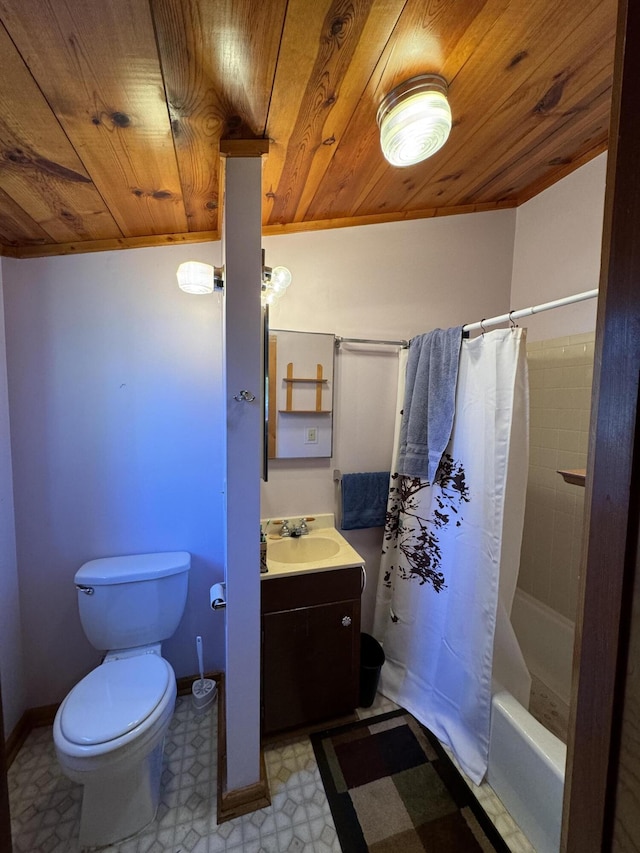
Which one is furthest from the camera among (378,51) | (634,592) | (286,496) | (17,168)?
(286,496)

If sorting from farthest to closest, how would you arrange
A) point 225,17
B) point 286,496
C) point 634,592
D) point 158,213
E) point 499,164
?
point 286,496 → point 499,164 → point 158,213 → point 225,17 → point 634,592

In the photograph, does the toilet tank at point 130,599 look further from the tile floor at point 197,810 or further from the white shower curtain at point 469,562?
the white shower curtain at point 469,562

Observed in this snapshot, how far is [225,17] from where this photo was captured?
732 millimetres

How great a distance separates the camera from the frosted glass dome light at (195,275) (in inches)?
54.1

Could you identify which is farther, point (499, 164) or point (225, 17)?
point (499, 164)

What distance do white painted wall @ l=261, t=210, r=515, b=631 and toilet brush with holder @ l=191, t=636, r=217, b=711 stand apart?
0.76 m

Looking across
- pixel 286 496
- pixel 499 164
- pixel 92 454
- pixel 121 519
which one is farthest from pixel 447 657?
pixel 499 164

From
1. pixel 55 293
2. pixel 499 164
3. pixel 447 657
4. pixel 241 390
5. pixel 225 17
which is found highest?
pixel 499 164

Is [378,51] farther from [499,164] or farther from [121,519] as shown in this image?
[121,519]

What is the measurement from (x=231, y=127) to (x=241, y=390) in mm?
821

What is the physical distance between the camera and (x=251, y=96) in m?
0.93

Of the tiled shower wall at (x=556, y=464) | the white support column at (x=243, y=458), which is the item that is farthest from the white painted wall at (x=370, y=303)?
the white support column at (x=243, y=458)

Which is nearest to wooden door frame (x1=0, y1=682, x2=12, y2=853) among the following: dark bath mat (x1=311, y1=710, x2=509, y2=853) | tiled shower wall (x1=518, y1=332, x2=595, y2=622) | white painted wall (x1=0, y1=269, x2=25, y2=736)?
dark bath mat (x1=311, y1=710, x2=509, y2=853)

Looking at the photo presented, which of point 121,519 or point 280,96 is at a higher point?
point 280,96
